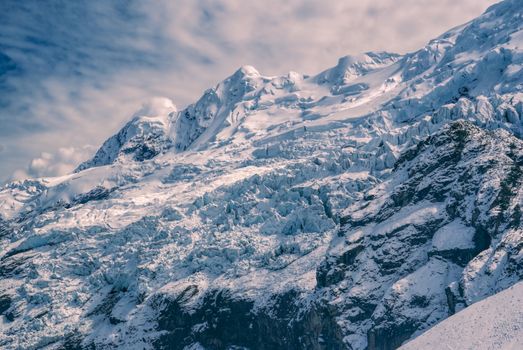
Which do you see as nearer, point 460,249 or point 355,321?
point 460,249

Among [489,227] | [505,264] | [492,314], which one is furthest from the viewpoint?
[489,227]

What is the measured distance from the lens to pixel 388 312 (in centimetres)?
17888

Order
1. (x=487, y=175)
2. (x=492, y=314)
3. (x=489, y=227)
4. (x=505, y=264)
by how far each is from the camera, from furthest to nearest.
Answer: (x=487, y=175) < (x=489, y=227) < (x=505, y=264) < (x=492, y=314)

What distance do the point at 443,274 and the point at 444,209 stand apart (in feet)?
86.4

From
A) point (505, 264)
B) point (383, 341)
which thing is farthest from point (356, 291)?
point (505, 264)

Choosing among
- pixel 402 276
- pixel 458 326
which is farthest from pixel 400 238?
pixel 458 326

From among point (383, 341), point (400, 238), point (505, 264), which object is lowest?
point (383, 341)

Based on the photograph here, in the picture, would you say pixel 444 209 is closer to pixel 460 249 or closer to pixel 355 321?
pixel 460 249

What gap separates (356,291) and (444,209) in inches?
1526

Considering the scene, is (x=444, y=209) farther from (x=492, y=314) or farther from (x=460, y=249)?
(x=492, y=314)

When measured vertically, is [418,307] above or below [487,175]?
below

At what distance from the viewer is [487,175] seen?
188625 millimetres

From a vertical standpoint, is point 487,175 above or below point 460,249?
above

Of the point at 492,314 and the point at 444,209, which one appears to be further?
the point at 444,209
